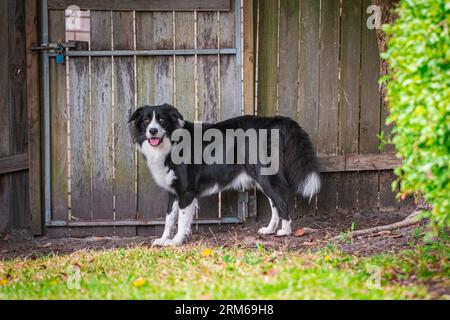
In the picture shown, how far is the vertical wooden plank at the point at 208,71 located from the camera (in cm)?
633

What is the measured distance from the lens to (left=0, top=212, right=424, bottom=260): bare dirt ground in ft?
16.9

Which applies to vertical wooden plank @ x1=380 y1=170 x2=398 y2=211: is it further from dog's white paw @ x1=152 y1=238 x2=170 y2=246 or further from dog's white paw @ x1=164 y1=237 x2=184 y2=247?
dog's white paw @ x1=152 y1=238 x2=170 y2=246

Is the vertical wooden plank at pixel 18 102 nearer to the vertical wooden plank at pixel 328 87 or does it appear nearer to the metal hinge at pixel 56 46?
the metal hinge at pixel 56 46

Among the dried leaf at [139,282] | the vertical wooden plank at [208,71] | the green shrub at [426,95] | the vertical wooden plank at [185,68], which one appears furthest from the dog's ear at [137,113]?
the green shrub at [426,95]

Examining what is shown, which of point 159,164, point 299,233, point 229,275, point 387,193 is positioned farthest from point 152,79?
point 229,275

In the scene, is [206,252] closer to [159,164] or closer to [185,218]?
[185,218]

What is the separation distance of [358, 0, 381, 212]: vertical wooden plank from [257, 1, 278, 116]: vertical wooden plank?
0.89 meters

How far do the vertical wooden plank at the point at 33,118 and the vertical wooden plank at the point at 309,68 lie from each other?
8.60ft

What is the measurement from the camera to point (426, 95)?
3.53 meters

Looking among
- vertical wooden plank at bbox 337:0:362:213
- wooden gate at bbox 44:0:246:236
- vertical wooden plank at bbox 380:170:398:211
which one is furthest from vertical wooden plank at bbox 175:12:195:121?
vertical wooden plank at bbox 380:170:398:211

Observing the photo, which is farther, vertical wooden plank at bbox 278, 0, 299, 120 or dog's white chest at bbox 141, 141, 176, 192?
vertical wooden plank at bbox 278, 0, 299, 120
